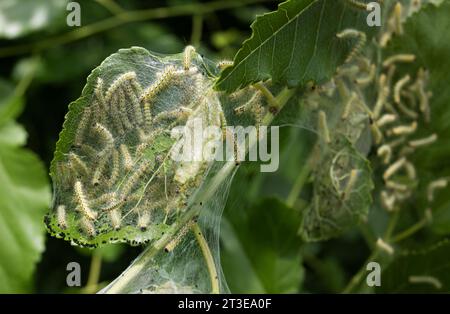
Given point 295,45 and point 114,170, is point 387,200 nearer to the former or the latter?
point 295,45

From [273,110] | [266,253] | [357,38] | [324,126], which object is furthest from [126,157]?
[266,253]

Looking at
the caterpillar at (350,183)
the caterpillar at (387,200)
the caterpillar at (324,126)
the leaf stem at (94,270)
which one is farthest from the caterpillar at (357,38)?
the leaf stem at (94,270)

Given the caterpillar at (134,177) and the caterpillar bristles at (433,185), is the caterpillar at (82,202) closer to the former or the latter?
the caterpillar at (134,177)

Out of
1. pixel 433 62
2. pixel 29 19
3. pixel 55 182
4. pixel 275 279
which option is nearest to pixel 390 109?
pixel 433 62

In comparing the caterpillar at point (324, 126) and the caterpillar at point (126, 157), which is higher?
the caterpillar at point (324, 126)

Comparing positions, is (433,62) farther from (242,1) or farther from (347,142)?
(242,1)

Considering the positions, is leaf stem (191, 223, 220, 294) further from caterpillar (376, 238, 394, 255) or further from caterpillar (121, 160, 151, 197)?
caterpillar (376, 238, 394, 255)

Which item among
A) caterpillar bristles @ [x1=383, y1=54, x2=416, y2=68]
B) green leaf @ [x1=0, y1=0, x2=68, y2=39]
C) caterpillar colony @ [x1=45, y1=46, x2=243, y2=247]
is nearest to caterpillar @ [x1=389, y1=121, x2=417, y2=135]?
caterpillar bristles @ [x1=383, y1=54, x2=416, y2=68]
